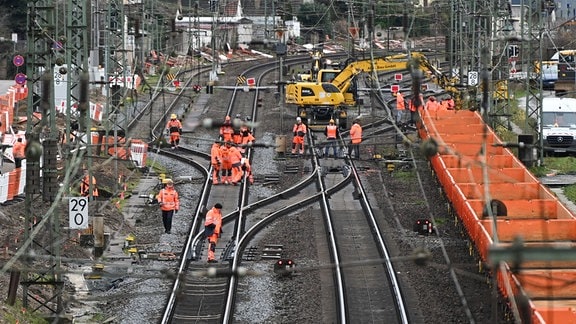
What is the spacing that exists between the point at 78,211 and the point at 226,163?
10347mm

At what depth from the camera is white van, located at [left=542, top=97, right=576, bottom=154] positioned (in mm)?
37906

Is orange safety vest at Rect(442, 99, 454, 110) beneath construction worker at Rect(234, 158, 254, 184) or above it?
above

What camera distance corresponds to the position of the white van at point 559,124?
3791 centimetres

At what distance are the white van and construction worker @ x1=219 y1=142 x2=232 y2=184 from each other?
11.3 meters

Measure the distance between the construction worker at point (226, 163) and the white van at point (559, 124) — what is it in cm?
1132

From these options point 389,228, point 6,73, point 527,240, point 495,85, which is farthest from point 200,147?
point 6,73

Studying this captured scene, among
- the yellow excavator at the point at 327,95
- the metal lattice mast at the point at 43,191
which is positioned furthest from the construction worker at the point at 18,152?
the yellow excavator at the point at 327,95

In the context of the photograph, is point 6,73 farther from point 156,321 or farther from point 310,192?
point 156,321

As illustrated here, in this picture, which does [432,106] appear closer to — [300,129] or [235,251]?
[300,129]

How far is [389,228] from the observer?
25078 mm

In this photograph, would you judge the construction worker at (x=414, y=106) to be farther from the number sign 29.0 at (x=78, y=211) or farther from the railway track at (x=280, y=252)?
the number sign 29.0 at (x=78, y=211)

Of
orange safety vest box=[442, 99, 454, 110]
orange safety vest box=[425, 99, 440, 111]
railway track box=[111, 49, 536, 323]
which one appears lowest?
railway track box=[111, 49, 536, 323]

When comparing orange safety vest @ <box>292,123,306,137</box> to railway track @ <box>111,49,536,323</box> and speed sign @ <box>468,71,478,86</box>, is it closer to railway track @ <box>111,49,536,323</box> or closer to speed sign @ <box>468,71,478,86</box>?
railway track @ <box>111,49,536,323</box>

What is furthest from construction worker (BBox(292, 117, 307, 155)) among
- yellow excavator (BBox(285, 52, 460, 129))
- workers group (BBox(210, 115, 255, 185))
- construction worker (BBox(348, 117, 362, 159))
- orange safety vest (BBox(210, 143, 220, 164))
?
yellow excavator (BBox(285, 52, 460, 129))
